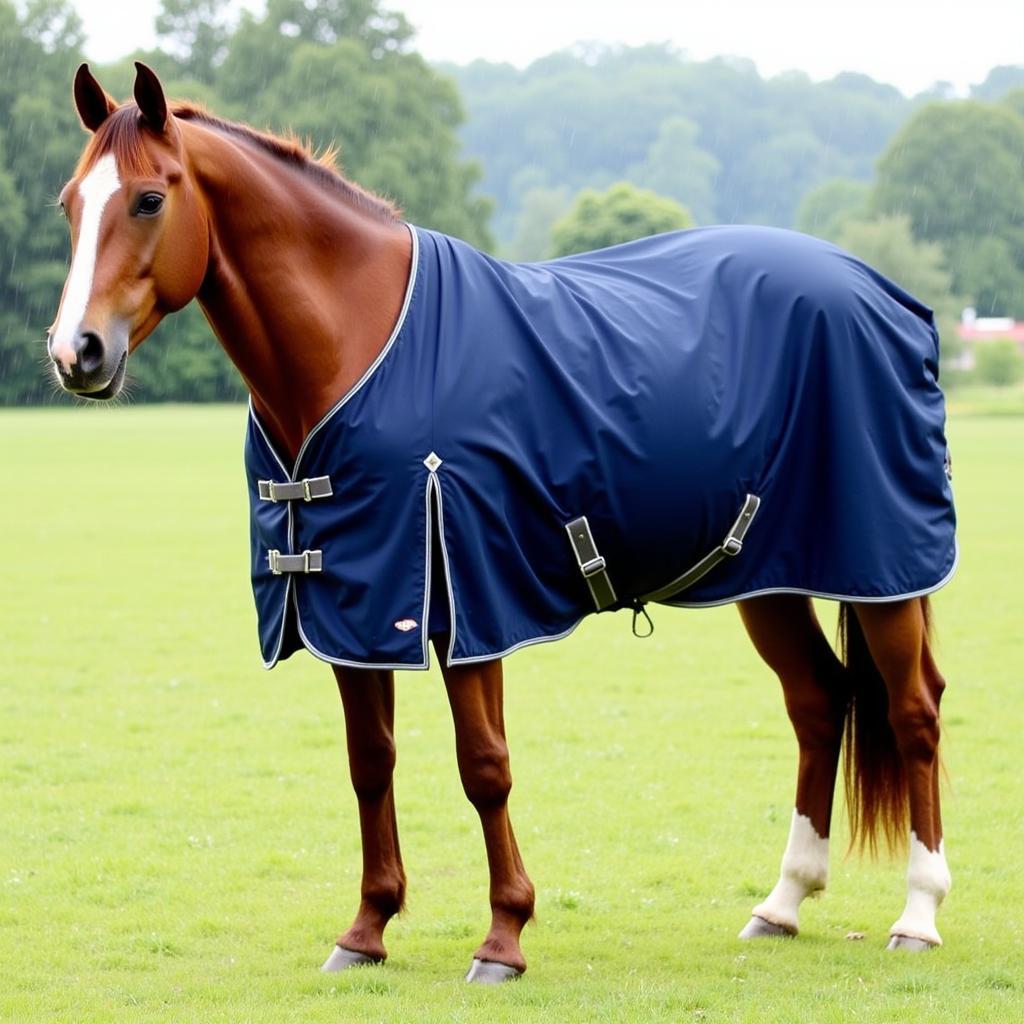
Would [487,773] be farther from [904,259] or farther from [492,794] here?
[904,259]

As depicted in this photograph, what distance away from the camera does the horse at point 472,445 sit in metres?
4.04

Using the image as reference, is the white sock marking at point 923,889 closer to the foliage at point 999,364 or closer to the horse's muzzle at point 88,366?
the horse's muzzle at point 88,366

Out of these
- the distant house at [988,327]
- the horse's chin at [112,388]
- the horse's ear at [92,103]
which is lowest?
the distant house at [988,327]

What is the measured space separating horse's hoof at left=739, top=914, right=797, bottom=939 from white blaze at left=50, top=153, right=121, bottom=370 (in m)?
2.95

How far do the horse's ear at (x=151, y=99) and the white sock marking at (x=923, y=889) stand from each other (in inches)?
128

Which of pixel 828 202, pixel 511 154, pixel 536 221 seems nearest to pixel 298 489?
pixel 828 202

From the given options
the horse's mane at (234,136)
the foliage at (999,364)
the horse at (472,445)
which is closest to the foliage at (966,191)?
the foliage at (999,364)

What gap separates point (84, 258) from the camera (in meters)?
3.86

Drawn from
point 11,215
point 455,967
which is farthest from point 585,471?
point 11,215

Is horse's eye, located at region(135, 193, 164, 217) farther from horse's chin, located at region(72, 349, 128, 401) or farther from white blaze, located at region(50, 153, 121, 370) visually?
horse's chin, located at region(72, 349, 128, 401)

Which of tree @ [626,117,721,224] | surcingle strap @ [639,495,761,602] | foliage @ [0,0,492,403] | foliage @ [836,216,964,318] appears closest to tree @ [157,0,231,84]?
foliage @ [0,0,492,403]

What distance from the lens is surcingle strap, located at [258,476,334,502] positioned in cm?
427

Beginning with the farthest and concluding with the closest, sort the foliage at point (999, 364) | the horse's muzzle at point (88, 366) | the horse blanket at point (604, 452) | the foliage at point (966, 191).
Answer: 1. the foliage at point (966, 191)
2. the foliage at point (999, 364)
3. the horse blanket at point (604, 452)
4. the horse's muzzle at point (88, 366)

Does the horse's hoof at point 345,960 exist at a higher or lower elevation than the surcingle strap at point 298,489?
lower
